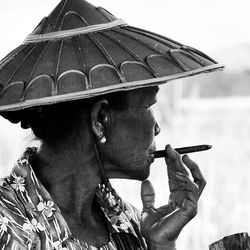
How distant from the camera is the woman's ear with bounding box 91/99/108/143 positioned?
14.9 ft

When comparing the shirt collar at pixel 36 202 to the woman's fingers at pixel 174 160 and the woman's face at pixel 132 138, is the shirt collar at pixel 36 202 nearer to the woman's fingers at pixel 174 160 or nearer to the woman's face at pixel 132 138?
the woman's face at pixel 132 138

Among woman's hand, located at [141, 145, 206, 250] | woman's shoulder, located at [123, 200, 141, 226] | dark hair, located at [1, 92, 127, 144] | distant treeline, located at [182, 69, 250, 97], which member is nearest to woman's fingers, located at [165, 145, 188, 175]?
woman's hand, located at [141, 145, 206, 250]

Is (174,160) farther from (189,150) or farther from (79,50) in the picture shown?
(79,50)

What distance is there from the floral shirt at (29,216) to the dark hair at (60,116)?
0.11 metres

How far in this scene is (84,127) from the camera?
15.0 feet

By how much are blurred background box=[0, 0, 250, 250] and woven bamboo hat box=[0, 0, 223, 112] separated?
3.27 m

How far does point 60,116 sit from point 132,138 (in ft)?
0.98

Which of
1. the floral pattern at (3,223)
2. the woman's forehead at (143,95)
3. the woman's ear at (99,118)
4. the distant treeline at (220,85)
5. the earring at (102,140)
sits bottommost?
the floral pattern at (3,223)

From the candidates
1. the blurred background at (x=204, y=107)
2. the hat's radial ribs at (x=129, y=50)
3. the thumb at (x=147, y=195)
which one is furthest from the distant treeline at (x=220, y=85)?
the hat's radial ribs at (x=129, y=50)

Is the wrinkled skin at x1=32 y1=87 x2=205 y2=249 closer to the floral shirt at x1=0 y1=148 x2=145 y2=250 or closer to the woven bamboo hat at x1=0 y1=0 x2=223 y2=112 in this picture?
the floral shirt at x1=0 y1=148 x2=145 y2=250

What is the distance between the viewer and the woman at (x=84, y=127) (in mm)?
4262

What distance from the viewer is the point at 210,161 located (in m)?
8.31

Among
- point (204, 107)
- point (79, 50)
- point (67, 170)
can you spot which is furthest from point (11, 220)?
point (204, 107)

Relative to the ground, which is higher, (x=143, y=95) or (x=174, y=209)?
(x=143, y=95)
